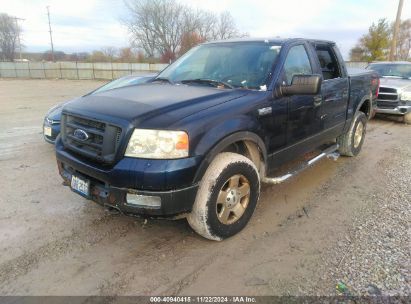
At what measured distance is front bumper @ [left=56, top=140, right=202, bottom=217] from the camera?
256 cm

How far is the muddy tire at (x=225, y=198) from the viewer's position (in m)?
2.83

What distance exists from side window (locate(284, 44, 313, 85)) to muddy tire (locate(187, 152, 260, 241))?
1192mm

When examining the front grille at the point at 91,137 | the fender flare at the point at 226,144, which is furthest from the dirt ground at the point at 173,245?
the front grille at the point at 91,137

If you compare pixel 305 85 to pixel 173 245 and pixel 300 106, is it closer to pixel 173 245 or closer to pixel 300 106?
pixel 300 106

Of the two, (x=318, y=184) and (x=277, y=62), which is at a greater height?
(x=277, y=62)

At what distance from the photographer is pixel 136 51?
56.0 metres

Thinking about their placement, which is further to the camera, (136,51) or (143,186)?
(136,51)

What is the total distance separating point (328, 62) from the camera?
15.4 feet

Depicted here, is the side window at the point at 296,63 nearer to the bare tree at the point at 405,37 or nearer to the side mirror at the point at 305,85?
the side mirror at the point at 305,85

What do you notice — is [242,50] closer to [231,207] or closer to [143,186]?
[231,207]

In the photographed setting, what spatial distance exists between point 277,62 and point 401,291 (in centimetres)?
236

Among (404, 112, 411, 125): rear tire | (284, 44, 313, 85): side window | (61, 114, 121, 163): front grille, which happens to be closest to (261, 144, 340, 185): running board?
(284, 44, 313, 85): side window

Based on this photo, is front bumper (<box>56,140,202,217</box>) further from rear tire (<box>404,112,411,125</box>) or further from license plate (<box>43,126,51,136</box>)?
rear tire (<box>404,112,411,125</box>)

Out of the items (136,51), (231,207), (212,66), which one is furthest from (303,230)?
(136,51)
